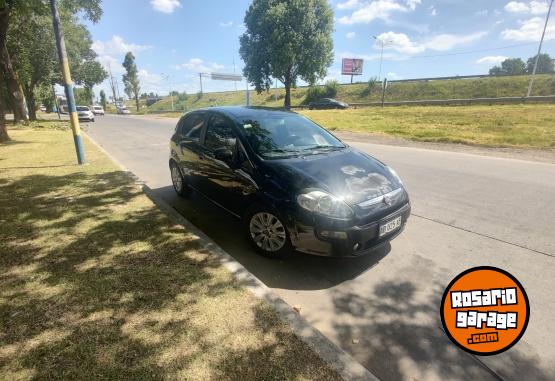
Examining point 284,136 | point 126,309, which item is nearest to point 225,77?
point 284,136

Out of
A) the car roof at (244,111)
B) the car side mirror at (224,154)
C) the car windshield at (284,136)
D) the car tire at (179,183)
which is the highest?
the car roof at (244,111)

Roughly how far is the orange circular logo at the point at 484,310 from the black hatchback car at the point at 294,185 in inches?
43.2

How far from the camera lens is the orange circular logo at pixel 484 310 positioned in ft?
7.16

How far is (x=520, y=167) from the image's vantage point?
8023 millimetres

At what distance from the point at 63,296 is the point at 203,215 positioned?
245 centimetres

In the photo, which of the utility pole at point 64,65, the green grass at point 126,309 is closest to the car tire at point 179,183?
the green grass at point 126,309

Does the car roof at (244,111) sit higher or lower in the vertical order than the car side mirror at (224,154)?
higher

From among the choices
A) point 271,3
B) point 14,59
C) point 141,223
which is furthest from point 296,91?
point 141,223

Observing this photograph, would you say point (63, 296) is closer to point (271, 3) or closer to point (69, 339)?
point (69, 339)

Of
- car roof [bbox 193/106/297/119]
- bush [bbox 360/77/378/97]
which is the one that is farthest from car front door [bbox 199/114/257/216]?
bush [bbox 360/77/378/97]

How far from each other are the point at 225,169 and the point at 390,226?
2216mm

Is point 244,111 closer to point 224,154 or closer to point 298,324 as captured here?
point 224,154

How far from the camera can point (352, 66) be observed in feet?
203

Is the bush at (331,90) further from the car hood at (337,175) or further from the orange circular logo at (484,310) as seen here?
the orange circular logo at (484,310)
